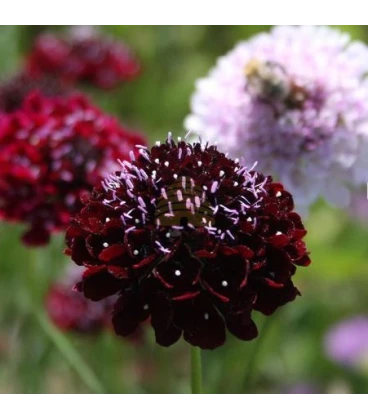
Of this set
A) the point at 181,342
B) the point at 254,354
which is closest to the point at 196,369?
the point at 254,354

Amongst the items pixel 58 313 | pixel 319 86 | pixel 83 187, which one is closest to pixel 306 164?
pixel 319 86

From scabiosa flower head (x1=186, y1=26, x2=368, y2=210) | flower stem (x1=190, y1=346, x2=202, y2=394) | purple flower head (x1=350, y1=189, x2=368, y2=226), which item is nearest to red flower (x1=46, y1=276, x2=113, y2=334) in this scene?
scabiosa flower head (x1=186, y1=26, x2=368, y2=210)

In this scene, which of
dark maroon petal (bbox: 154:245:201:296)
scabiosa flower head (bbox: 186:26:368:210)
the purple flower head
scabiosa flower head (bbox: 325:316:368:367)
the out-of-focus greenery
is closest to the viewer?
dark maroon petal (bbox: 154:245:201:296)

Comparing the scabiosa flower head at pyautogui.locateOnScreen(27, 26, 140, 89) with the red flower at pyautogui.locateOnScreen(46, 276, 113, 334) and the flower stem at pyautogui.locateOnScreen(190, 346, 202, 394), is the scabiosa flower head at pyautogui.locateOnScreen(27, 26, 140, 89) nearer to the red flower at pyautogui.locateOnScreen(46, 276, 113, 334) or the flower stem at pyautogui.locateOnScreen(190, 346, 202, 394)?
the red flower at pyautogui.locateOnScreen(46, 276, 113, 334)

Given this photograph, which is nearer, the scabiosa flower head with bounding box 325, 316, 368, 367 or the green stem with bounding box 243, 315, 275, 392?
the green stem with bounding box 243, 315, 275, 392

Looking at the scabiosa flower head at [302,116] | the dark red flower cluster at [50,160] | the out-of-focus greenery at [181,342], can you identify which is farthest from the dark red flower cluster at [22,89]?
the scabiosa flower head at [302,116]

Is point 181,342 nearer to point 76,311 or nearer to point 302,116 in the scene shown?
point 76,311

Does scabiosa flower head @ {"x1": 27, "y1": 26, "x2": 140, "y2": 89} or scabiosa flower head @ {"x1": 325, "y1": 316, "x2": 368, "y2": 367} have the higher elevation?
scabiosa flower head @ {"x1": 27, "y1": 26, "x2": 140, "y2": 89}
